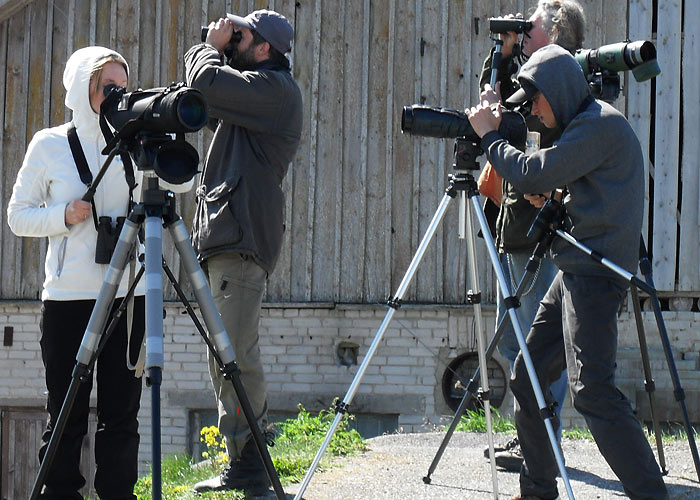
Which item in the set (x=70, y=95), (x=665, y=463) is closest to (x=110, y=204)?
(x=70, y=95)

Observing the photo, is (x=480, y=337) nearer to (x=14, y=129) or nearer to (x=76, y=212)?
(x=76, y=212)

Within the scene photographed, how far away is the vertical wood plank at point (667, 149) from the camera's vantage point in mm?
8898

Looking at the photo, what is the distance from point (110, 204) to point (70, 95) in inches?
19.3

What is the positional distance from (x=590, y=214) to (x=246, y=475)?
1.88 m

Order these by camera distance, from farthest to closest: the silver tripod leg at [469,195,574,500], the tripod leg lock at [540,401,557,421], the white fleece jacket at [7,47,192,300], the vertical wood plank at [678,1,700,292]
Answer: the vertical wood plank at [678,1,700,292] < the white fleece jacket at [7,47,192,300] < the tripod leg lock at [540,401,557,421] < the silver tripod leg at [469,195,574,500]

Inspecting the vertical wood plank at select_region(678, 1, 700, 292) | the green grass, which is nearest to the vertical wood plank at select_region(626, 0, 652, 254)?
the vertical wood plank at select_region(678, 1, 700, 292)

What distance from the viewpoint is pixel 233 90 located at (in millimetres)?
4617

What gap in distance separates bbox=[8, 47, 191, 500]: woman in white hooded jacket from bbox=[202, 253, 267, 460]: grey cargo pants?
0.44 m

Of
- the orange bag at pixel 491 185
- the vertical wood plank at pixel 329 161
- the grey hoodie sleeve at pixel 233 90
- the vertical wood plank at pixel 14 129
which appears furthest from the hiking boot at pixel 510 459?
the vertical wood plank at pixel 14 129

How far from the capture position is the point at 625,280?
13.4ft

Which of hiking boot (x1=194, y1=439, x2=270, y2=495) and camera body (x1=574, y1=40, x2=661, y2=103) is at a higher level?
camera body (x1=574, y1=40, x2=661, y2=103)

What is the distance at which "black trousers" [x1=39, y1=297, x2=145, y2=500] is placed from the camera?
4.23 meters

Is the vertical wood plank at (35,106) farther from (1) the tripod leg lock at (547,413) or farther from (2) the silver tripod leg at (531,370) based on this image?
(1) the tripod leg lock at (547,413)

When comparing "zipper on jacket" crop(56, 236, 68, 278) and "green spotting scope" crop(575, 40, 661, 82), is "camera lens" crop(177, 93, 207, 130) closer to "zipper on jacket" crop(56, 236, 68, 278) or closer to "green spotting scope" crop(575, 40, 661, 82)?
"zipper on jacket" crop(56, 236, 68, 278)
